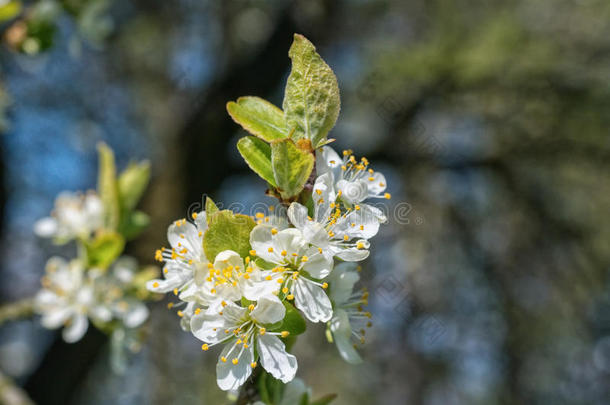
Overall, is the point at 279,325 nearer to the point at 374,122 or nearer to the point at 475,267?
the point at 475,267

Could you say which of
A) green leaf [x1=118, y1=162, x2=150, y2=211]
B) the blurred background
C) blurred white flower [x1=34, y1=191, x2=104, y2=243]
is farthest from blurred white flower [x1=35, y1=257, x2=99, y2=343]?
the blurred background

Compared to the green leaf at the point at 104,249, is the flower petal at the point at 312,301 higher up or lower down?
higher up

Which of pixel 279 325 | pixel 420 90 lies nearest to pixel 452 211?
pixel 420 90

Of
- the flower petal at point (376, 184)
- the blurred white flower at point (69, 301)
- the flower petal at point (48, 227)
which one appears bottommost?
the blurred white flower at point (69, 301)

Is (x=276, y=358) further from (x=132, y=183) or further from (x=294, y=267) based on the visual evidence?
(x=132, y=183)

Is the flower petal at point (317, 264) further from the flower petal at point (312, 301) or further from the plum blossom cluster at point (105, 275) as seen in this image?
the plum blossom cluster at point (105, 275)

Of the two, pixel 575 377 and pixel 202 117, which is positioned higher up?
pixel 202 117

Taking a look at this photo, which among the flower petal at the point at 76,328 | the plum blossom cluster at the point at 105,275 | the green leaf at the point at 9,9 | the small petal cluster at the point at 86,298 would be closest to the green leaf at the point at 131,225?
the plum blossom cluster at the point at 105,275
